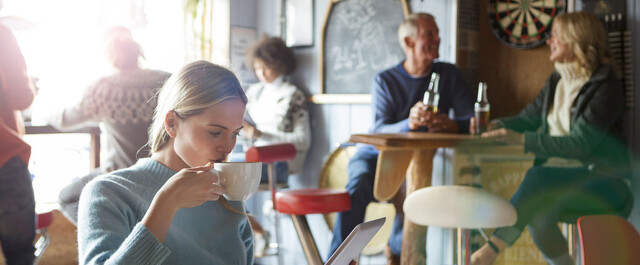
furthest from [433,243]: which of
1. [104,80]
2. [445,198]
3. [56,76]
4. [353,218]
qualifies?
[56,76]

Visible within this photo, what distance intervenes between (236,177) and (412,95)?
7.44 ft

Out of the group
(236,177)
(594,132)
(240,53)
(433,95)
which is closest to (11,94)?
(236,177)

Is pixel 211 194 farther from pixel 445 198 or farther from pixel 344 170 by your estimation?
pixel 344 170

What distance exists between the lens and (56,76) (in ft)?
13.5

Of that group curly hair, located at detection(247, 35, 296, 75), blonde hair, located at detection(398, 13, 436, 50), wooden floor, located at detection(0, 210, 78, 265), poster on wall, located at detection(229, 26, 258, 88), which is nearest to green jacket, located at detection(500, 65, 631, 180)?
blonde hair, located at detection(398, 13, 436, 50)

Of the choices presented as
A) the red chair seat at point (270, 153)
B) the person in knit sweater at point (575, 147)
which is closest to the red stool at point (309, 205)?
the red chair seat at point (270, 153)

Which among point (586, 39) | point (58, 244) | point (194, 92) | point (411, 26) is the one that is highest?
point (411, 26)

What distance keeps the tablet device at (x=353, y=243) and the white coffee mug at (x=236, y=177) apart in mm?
187

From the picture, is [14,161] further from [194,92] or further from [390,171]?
[390,171]

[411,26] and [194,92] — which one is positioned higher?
[411,26]

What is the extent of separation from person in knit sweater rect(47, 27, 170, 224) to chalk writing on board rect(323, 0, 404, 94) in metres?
1.47

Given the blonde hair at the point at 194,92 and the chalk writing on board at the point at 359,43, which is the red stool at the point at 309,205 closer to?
the chalk writing on board at the point at 359,43

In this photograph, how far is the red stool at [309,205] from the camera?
9.20 ft

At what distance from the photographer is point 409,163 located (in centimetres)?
284
